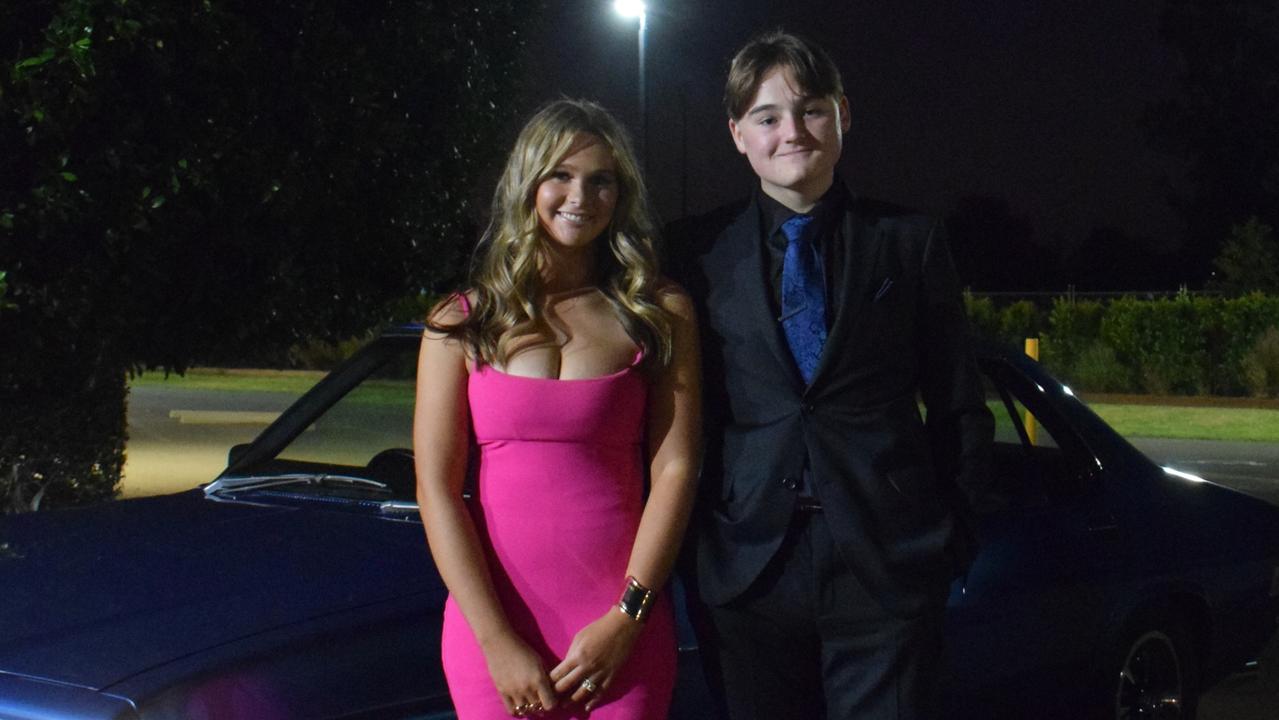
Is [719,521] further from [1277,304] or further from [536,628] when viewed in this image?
[1277,304]

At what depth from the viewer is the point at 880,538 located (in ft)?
9.12

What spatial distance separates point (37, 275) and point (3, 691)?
4.38m

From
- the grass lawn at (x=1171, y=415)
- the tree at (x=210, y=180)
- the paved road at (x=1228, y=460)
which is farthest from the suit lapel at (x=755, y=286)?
the grass lawn at (x=1171, y=415)

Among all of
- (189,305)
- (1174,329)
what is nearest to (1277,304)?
(1174,329)

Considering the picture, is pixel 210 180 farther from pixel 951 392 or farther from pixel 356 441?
pixel 951 392

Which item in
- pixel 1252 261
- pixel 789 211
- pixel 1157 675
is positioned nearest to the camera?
pixel 789 211

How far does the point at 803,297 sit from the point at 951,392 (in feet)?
1.05

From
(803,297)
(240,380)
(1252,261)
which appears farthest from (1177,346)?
(803,297)

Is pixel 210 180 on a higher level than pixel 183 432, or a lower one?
higher

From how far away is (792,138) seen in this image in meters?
2.88

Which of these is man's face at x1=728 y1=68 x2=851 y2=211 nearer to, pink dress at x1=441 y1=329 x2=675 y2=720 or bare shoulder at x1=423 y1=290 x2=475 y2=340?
pink dress at x1=441 y1=329 x2=675 y2=720

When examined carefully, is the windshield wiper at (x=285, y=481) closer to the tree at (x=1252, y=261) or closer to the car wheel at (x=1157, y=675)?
the car wheel at (x=1157, y=675)

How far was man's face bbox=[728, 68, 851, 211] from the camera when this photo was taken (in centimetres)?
288

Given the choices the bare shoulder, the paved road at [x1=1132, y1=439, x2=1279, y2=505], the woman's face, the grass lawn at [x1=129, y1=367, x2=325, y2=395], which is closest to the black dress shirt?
the woman's face
